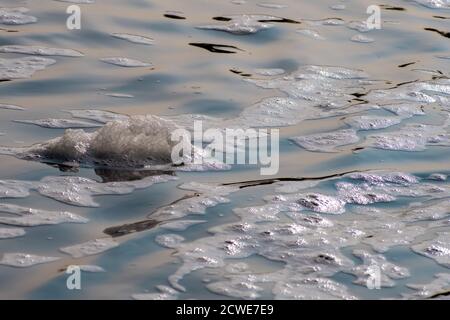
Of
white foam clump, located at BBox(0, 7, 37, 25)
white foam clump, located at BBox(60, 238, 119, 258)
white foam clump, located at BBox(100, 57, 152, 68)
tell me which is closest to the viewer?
white foam clump, located at BBox(60, 238, 119, 258)

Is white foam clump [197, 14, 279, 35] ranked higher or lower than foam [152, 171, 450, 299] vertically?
higher

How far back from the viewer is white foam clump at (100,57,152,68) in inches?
224

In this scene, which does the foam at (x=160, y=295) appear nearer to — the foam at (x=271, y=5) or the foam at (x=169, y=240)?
the foam at (x=169, y=240)

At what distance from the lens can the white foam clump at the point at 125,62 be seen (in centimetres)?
570

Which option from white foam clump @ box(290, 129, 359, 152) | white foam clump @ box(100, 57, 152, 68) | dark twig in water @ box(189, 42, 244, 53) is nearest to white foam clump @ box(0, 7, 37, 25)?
white foam clump @ box(100, 57, 152, 68)

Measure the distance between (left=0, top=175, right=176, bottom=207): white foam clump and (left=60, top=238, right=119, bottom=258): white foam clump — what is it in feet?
1.10

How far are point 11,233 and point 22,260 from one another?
0.73 ft

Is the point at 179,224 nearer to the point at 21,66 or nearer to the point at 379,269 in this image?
the point at 379,269

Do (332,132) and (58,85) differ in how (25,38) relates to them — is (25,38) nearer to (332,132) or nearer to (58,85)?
(58,85)

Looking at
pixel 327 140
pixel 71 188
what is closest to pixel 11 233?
pixel 71 188

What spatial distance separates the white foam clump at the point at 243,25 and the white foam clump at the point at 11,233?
2.74m

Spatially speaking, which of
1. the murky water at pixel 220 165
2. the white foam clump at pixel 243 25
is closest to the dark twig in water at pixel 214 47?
the murky water at pixel 220 165

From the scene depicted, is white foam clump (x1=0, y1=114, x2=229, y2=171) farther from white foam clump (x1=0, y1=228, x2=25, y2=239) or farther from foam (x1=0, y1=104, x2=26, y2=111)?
white foam clump (x1=0, y1=228, x2=25, y2=239)
